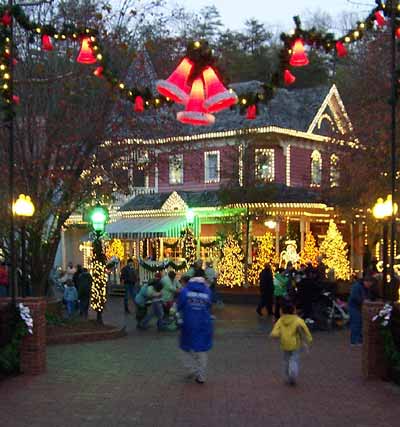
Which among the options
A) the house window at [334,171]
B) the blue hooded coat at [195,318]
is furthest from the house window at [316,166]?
the blue hooded coat at [195,318]

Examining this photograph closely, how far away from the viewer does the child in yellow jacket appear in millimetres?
11461

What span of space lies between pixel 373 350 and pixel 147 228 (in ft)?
76.3

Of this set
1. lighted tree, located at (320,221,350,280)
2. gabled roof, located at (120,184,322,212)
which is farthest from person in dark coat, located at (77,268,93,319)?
lighted tree, located at (320,221,350,280)

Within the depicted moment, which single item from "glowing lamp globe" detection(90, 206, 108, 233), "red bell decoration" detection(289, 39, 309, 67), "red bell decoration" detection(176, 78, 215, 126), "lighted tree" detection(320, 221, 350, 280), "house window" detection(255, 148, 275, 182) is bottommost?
"lighted tree" detection(320, 221, 350, 280)

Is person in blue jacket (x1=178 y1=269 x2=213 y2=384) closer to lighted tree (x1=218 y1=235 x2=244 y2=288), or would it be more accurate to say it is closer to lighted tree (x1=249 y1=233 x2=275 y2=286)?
lighted tree (x1=218 y1=235 x2=244 y2=288)

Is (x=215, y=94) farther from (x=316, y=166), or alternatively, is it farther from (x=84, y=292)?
(x=316, y=166)

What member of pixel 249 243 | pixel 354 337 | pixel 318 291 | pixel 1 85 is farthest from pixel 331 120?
pixel 1 85

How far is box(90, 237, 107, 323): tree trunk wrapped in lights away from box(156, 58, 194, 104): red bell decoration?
10.4 m

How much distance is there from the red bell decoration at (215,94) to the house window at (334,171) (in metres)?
19.3

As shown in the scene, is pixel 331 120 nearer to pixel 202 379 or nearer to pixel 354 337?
pixel 354 337

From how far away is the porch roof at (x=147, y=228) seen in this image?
3438 centimetres

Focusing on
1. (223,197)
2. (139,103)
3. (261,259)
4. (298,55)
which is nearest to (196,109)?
(139,103)

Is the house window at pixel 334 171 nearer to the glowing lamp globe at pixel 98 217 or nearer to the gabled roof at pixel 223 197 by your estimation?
the gabled roof at pixel 223 197

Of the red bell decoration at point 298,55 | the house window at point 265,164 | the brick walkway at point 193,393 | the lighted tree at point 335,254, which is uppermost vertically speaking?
the house window at point 265,164
